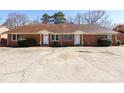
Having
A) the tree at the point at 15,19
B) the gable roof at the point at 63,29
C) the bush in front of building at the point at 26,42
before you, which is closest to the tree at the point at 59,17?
the tree at the point at 15,19

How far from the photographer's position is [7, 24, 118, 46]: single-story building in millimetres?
35594

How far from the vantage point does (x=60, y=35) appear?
119 ft

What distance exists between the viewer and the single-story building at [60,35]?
1401 inches

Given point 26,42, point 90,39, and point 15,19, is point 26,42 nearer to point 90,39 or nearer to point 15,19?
point 90,39

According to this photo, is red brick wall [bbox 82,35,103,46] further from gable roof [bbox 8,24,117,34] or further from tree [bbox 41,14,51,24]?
tree [bbox 41,14,51,24]

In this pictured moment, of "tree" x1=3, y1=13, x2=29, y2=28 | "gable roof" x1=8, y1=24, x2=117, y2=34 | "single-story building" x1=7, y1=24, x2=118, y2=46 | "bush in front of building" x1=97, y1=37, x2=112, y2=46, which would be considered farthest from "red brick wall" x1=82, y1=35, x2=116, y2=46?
"tree" x1=3, y1=13, x2=29, y2=28

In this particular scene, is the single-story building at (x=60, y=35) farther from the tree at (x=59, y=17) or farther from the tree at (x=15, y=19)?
the tree at (x=15, y=19)

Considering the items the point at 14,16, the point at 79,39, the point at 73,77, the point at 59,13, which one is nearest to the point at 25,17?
the point at 14,16

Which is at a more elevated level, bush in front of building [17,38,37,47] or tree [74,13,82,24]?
tree [74,13,82,24]

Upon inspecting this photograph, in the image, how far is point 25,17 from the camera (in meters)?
62.9

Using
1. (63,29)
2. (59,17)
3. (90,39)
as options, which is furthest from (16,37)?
(59,17)
